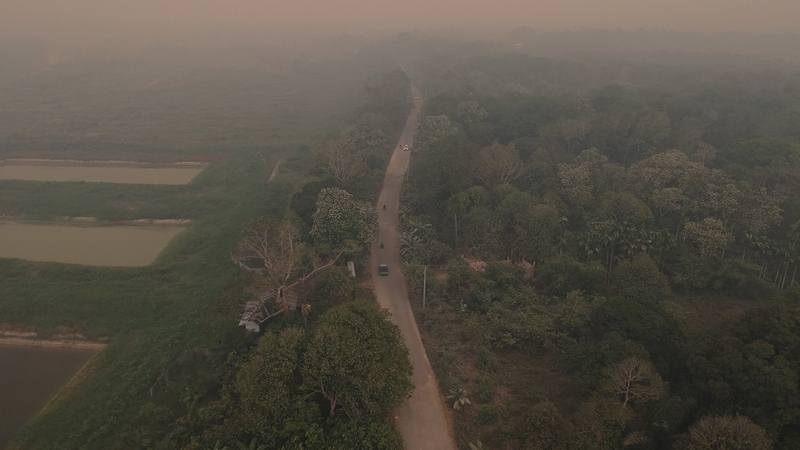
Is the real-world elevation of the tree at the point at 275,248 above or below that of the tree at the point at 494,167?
below

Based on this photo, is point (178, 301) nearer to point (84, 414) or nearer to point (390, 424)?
point (84, 414)

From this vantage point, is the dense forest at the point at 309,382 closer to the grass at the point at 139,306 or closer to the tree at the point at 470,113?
the grass at the point at 139,306

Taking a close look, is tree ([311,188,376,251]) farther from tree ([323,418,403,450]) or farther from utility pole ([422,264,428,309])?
tree ([323,418,403,450])

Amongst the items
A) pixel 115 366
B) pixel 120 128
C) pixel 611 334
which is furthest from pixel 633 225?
pixel 120 128

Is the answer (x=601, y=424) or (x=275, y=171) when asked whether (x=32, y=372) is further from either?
(x=275, y=171)

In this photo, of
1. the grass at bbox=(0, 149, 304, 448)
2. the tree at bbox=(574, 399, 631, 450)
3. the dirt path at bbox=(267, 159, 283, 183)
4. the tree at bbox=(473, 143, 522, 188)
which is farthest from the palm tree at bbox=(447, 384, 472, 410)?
the dirt path at bbox=(267, 159, 283, 183)

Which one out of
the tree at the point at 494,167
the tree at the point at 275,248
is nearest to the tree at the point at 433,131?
the tree at the point at 494,167
